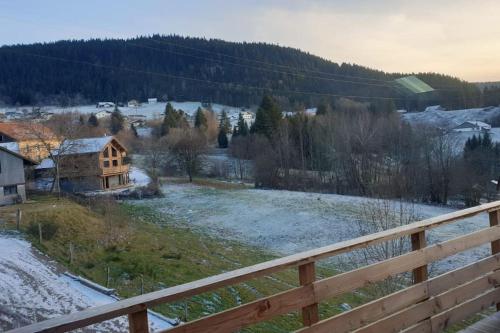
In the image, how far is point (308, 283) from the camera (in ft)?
8.47

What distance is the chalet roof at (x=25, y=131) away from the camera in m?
37.1

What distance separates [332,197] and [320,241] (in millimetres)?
10788

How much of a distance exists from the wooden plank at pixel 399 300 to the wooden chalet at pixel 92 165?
32725 mm

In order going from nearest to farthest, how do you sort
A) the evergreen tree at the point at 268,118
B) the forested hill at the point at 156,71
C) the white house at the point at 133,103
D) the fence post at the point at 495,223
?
the fence post at the point at 495,223, the evergreen tree at the point at 268,118, the forested hill at the point at 156,71, the white house at the point at 133,103

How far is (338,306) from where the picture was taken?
1246 centimetres

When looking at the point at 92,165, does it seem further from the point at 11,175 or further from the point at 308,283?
the point at 308,283

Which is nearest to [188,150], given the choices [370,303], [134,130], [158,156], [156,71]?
[158,156]

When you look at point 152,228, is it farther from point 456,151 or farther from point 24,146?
point 456,151

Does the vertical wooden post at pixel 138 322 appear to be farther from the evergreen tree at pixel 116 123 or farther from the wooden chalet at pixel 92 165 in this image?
the evergreen tree at pixel 116 123

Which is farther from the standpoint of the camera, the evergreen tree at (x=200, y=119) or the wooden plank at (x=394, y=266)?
the evergreen tree at (x=200, y=119)

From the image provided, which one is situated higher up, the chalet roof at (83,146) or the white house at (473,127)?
the chalet roof at (83,146)

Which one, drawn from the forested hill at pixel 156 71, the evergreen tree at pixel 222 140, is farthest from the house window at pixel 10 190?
the forested hill at pixel 156 71

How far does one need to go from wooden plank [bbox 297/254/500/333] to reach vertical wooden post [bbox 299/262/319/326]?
5 centimetres

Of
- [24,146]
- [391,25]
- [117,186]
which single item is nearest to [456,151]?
[391,25]
